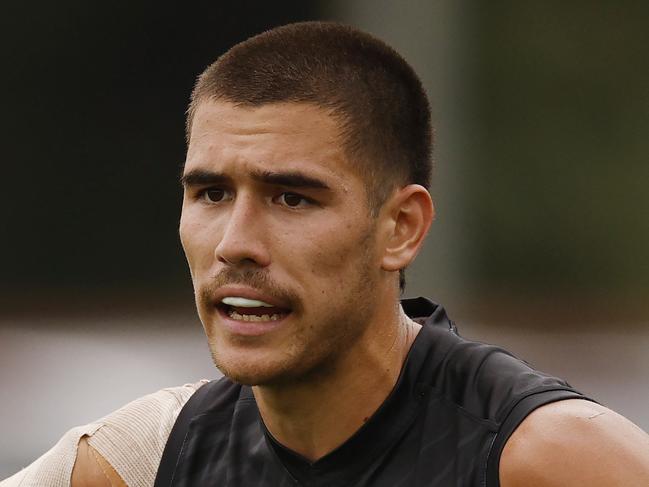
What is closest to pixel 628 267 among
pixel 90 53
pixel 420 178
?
pixel 90 53

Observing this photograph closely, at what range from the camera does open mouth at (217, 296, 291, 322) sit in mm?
2664

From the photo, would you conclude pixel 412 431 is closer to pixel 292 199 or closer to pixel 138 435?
pixel 292 199

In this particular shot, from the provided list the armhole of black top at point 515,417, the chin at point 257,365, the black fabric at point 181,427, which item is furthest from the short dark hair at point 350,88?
the black fabric at point 181,427

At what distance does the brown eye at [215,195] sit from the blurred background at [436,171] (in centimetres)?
601

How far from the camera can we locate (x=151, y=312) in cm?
967

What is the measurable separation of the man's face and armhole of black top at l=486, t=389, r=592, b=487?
38 cm

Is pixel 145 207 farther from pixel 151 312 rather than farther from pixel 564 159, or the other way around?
pixel 564 159

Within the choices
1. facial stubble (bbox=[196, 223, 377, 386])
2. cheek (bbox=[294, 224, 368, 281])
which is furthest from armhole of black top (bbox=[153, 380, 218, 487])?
cheek (bbox=[294, 224, 368, 281])

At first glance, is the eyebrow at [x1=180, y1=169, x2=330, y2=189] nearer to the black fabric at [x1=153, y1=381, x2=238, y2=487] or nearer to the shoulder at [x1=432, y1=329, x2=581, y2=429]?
the shoulder at [x1=432, y1=329, x2=581, y2=429]

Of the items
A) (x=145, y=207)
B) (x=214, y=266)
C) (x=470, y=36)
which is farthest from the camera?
(x=145, y=207)

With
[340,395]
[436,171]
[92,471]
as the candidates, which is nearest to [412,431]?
[340,395]

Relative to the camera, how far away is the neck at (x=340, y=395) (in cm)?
284

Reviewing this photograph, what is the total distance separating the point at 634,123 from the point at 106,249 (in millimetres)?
3899

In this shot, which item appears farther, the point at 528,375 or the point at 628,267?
the point at 628,267
